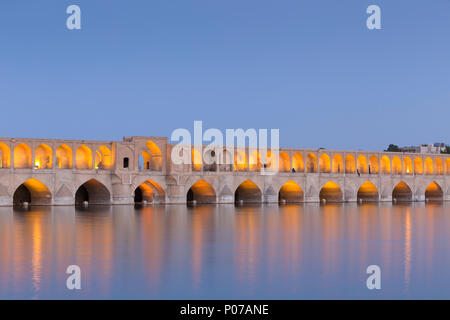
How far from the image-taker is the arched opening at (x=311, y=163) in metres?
53.5

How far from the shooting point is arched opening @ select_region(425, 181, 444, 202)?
58656 mm

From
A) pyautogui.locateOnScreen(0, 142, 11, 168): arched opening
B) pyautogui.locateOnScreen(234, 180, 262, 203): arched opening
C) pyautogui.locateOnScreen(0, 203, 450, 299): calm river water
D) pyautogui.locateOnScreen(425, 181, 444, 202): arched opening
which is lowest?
pyautogui.locateOnScreen(425, 181, 444, 202): arched opening

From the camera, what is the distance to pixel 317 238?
18.0 m

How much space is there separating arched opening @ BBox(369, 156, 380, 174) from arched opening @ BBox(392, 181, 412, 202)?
2.48 meters

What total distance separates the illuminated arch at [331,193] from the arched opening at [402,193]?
7.43m

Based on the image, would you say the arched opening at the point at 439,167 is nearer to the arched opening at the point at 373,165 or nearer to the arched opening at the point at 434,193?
the arched opening at the point at 434,193

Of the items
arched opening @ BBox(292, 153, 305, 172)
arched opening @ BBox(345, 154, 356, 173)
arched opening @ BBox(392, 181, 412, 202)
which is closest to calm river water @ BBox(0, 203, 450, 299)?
arched opening @ BBox(292, 153, 305, 172)

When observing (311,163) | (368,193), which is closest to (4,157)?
(311,163)

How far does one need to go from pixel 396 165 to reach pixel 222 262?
158 feet

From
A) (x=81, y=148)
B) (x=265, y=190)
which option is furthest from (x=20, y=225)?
(x=265, y=190)

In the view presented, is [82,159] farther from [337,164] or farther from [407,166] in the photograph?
[407,166]

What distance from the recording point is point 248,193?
49.2 metres

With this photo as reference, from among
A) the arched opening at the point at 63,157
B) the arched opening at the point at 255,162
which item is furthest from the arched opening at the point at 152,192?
the arched opening at the point at 255,162

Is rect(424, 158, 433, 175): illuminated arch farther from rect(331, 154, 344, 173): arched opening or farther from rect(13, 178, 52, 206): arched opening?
rect(13, 178, 52, 206): arched opening
